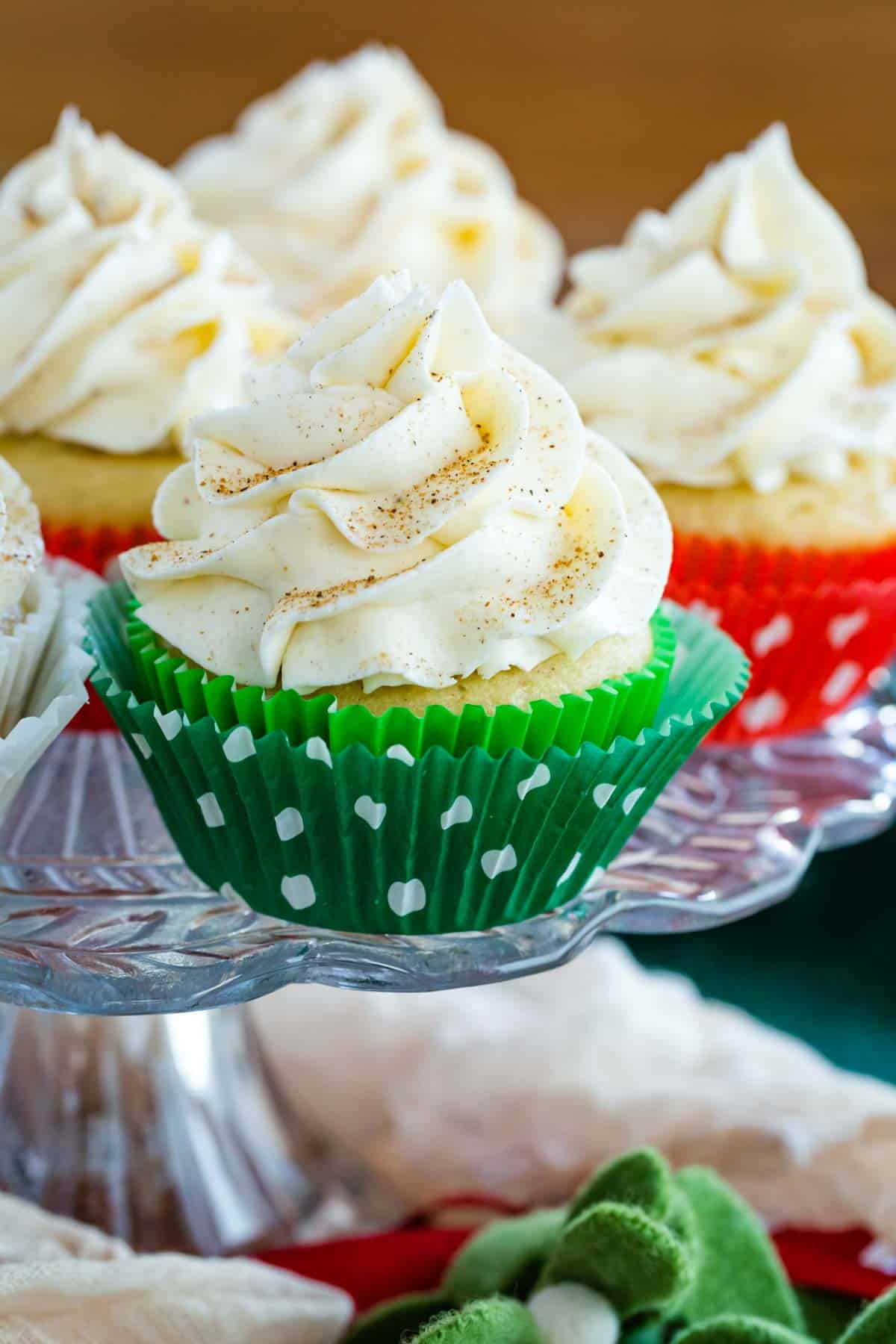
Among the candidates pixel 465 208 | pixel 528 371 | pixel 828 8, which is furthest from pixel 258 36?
pixel 528 371

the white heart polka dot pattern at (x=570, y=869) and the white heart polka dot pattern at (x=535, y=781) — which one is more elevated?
the white heart polka dot pattern at (x=535, y=781)

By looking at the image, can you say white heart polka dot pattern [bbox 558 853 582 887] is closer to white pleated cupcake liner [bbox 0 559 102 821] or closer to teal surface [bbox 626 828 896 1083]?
white pleated cupcake liner [bbox 0 559 102 821]

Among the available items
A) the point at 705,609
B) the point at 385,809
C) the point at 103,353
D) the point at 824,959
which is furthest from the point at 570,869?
the point at 824,959

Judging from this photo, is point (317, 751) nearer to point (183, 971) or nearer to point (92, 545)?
point (183, 971)

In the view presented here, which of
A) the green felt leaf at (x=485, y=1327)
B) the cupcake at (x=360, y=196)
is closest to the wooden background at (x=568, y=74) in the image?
the cupcake at (x=360, y=196)

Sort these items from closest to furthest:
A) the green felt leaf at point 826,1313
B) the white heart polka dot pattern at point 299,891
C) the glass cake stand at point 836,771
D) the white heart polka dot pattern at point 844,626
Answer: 1. the white heart polka dot pattern at point 299,891
2. the green felt leaf at point 826,1313
3. the glass cake stand at point 836,771
4. the white heart polka dot pattern at point 844,626

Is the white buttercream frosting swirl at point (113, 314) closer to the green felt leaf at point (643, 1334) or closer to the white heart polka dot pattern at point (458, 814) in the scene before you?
the white heart polka dot pattern at point (458, 814)
